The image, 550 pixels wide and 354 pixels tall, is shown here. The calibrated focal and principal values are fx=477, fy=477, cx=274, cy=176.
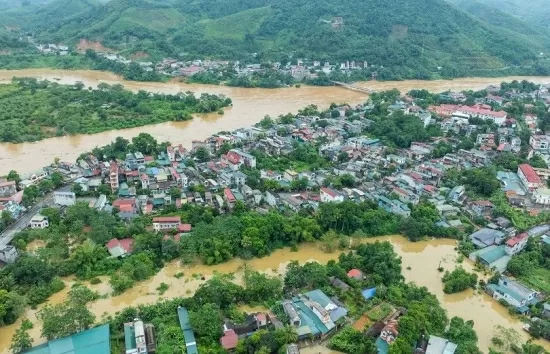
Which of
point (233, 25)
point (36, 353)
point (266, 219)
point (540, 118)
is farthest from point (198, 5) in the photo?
point (36, 353)

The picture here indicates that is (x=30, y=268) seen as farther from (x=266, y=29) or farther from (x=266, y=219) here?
(x=266, y=29)

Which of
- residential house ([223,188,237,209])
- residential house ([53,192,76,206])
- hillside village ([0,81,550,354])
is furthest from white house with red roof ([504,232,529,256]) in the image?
residential house ([53,192,76,206])

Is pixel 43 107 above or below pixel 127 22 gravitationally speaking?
below

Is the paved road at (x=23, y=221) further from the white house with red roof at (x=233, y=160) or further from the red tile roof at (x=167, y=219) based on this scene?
the white house with red roof at (x=233, y=160)

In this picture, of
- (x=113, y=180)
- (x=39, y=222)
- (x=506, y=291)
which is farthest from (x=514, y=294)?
(x=39, y=222)

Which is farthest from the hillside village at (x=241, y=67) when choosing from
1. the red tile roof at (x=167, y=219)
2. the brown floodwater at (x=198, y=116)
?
the red tile roof at (x=167, y=219)

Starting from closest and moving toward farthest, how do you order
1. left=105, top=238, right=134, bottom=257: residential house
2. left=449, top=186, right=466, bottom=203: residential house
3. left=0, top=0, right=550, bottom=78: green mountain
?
left=105, top=238, right=134, bottom=257: residential house
left=449, top=186, right=466, bottom=203: residential house
left=0, top=0, right=550, bottom=78: green mountain

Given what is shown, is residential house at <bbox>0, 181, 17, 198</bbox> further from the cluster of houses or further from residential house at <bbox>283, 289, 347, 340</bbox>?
the cluster of houses

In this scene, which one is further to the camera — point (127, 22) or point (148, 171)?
point (127, 22)
